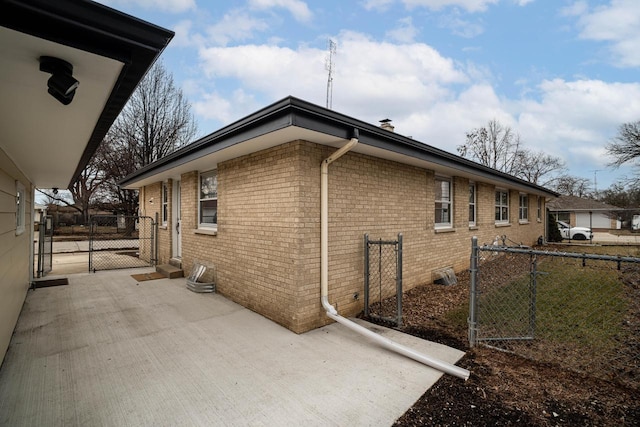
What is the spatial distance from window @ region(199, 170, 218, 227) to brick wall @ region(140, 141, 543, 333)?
232 millimetres

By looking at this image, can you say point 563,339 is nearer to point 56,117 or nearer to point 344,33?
point 56,117

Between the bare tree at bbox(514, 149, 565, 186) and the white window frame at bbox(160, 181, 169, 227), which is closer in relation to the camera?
the white window frame at bbox(160, 181, 169, 227)

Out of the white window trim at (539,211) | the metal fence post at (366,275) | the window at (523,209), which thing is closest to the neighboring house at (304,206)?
the metal fence post at (366,275)

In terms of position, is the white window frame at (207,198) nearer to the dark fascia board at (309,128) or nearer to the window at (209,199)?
the window at (209,199)

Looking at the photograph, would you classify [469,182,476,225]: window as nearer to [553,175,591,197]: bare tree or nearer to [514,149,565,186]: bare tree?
[514,149,565,186]: bare tree

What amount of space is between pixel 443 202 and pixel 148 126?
1833 centimetres

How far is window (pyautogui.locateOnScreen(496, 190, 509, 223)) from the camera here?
1127 centimetres

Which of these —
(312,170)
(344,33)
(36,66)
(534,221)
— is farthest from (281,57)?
(534,221)

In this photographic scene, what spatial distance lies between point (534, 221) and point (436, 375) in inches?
615

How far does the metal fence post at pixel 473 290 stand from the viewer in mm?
3506

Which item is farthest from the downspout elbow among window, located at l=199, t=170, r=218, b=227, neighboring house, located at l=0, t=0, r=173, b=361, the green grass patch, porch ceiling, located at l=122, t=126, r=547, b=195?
window, located at l=199, t=170, r=218, b=227

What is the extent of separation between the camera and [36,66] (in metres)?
1.75

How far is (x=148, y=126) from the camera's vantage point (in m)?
18.7

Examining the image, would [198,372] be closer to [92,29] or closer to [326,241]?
[326,241]
